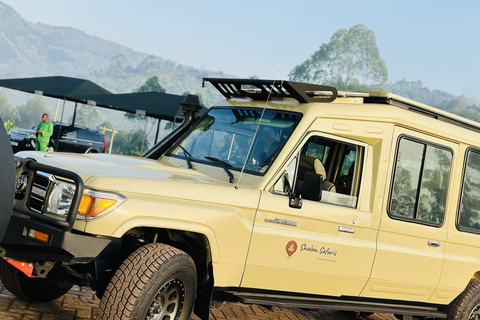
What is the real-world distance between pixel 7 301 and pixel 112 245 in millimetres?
1794

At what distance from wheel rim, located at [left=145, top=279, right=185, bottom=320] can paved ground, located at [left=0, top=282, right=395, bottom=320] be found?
3.90 feet

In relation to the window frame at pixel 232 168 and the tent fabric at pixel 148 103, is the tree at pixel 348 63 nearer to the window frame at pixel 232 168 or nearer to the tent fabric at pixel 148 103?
the tent fabric at pixel 148 103

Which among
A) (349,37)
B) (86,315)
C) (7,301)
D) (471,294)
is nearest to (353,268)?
(471,294)

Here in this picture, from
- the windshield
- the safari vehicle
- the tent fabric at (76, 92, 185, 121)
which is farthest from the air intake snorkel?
the tent fabric at (76, 92, 185, 121)

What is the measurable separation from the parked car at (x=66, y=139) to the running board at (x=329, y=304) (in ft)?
62.8

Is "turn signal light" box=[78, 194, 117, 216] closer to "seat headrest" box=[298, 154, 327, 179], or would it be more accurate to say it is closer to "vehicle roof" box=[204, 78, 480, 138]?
"vehicle roof" box=[204, 78, 480, 138]

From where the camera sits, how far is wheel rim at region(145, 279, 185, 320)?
14.4ft

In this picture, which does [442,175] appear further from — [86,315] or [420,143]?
[86,315]

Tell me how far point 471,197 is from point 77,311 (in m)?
4.50

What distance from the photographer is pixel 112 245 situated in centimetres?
430

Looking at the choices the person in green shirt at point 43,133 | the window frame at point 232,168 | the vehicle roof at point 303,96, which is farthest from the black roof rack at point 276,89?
the person in green shirt at point 43,133

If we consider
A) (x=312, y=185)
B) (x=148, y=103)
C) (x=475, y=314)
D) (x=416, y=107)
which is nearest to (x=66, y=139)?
(x=148, y=103)

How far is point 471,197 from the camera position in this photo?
6.82 meters

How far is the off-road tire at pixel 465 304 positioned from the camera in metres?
6.68
